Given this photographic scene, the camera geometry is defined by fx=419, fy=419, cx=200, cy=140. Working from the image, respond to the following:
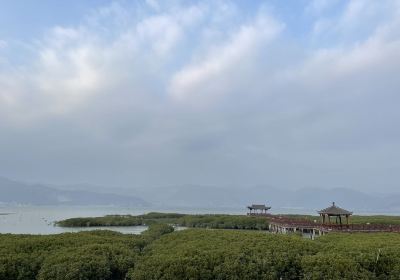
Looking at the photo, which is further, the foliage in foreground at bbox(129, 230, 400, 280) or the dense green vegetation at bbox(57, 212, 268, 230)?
the dense green vegetation at bbox(57, 212, 268, 230)

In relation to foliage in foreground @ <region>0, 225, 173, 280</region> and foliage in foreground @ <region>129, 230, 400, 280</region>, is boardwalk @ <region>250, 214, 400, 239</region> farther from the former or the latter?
foliage in foreground @ <region>0, 225, 173, 280</region>

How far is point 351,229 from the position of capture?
121 ft

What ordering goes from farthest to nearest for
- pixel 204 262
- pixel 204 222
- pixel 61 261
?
pixel 204 222 < pixel 61 261 < pixel 204 262

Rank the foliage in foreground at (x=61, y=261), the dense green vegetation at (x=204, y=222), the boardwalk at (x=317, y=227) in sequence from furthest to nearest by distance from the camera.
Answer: the dense green vegetation at (x=204, y=222) < the boardwalk at (x=317, y=227) < the foliage in foreground at (x=61, y=261)

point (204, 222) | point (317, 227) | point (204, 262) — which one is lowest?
point (204, 222)

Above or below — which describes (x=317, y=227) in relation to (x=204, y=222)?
above

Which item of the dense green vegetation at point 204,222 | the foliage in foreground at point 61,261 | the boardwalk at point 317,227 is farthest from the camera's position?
the dense green vegetation at point 204,222

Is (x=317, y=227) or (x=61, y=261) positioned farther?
(x=317, y=227)

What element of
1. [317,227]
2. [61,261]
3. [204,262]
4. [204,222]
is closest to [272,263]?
[204,262]

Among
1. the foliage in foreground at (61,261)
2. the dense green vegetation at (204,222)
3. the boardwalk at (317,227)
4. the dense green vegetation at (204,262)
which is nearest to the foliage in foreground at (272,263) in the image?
the dense green vegetation at (204,262)

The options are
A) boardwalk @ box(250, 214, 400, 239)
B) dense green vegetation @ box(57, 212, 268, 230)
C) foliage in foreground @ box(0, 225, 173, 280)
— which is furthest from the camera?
dense green vegetation @ box(57, 212, 268, 230)

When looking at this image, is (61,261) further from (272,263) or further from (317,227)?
(317,227)

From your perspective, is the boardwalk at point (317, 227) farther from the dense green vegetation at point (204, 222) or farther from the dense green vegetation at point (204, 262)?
the dense green vegetation at point (204, 262)

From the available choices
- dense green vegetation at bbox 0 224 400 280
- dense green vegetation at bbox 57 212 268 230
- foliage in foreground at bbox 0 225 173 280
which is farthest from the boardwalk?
foliage in foreground at bbox 0 225 173 280
